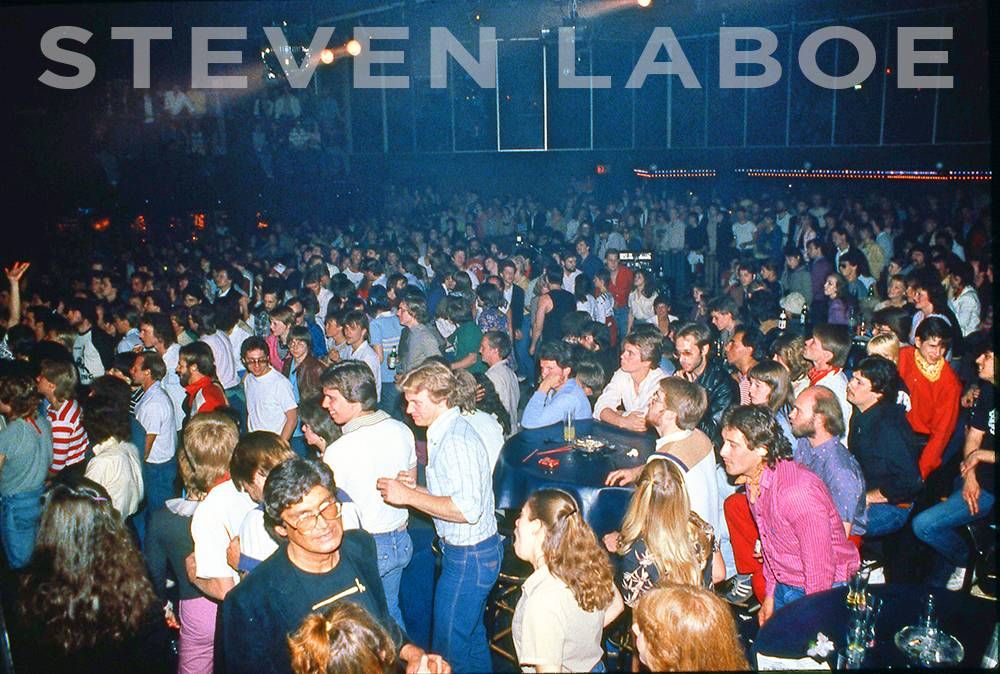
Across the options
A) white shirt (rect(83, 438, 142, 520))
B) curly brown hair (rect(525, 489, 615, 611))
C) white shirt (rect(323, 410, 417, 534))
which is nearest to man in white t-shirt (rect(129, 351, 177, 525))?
white shirt (rect(83, 438, 142, 520))

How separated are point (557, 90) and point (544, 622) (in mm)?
15716

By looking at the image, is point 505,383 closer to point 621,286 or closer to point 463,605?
point 463,605

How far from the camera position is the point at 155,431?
4.22 m

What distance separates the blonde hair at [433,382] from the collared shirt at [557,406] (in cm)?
139

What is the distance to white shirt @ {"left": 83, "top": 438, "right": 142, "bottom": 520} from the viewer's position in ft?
11.4

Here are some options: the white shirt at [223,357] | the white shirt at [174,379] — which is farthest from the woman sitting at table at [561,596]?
the white shirt at [223,357]

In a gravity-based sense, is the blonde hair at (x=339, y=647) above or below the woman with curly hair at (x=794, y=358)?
below

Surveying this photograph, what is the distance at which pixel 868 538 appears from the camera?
12.7 ft

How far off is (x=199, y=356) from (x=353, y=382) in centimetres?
148

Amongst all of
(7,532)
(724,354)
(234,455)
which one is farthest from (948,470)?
(7,532)

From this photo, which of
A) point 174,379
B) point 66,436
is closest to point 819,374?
point 174,379

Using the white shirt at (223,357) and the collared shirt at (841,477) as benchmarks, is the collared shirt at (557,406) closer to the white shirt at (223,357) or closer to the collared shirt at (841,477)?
the collared shirt at (841,477)

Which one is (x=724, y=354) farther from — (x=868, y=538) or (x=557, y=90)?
(x=557, y=90)

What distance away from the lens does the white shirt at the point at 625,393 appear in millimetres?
4574
